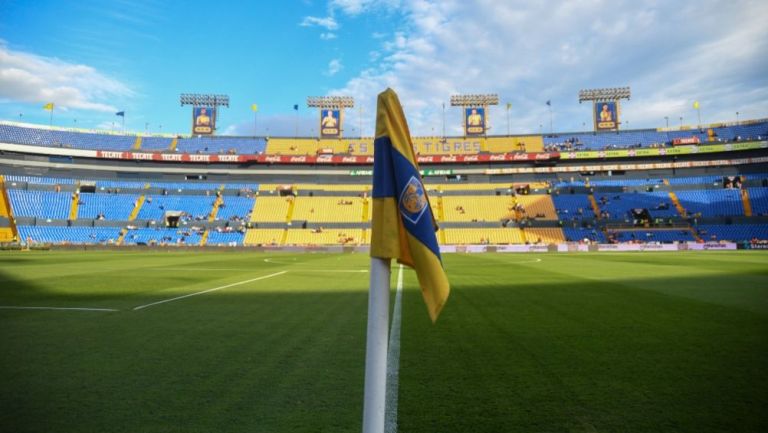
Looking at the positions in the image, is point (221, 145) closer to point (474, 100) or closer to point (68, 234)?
point (68, 234)

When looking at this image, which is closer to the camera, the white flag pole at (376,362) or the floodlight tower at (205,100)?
the white flag pole at (376,362)

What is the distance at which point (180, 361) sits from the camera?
5461mm

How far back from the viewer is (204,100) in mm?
73500

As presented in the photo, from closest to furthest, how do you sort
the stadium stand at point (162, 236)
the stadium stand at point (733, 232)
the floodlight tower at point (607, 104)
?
the stadium stand at point (733, 232) < the stadium stand at point (162, 236) < the floodlight tower at point (607, 104)

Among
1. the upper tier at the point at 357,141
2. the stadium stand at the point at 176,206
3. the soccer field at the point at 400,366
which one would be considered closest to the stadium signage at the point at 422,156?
the upper tier at the point at 357,141

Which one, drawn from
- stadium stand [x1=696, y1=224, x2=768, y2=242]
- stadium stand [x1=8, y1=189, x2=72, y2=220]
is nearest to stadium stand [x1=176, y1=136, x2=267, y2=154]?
stadium stand [x1=8, y1=189, x2=72, y2=220]

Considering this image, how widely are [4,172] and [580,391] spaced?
256ft

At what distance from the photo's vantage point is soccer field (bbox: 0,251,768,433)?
3705mm

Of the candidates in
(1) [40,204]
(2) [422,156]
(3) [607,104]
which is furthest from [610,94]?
(1) [40,204]

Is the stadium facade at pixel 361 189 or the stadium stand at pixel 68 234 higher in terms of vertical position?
the stadium facade at pixel 361 189

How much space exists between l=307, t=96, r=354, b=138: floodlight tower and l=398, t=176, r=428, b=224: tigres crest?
2820 inches

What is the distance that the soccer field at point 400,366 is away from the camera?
12.2ft

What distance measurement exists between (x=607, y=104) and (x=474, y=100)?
843 inches

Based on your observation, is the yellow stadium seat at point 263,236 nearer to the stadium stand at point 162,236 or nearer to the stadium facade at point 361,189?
the stadium facade at point 361,189
